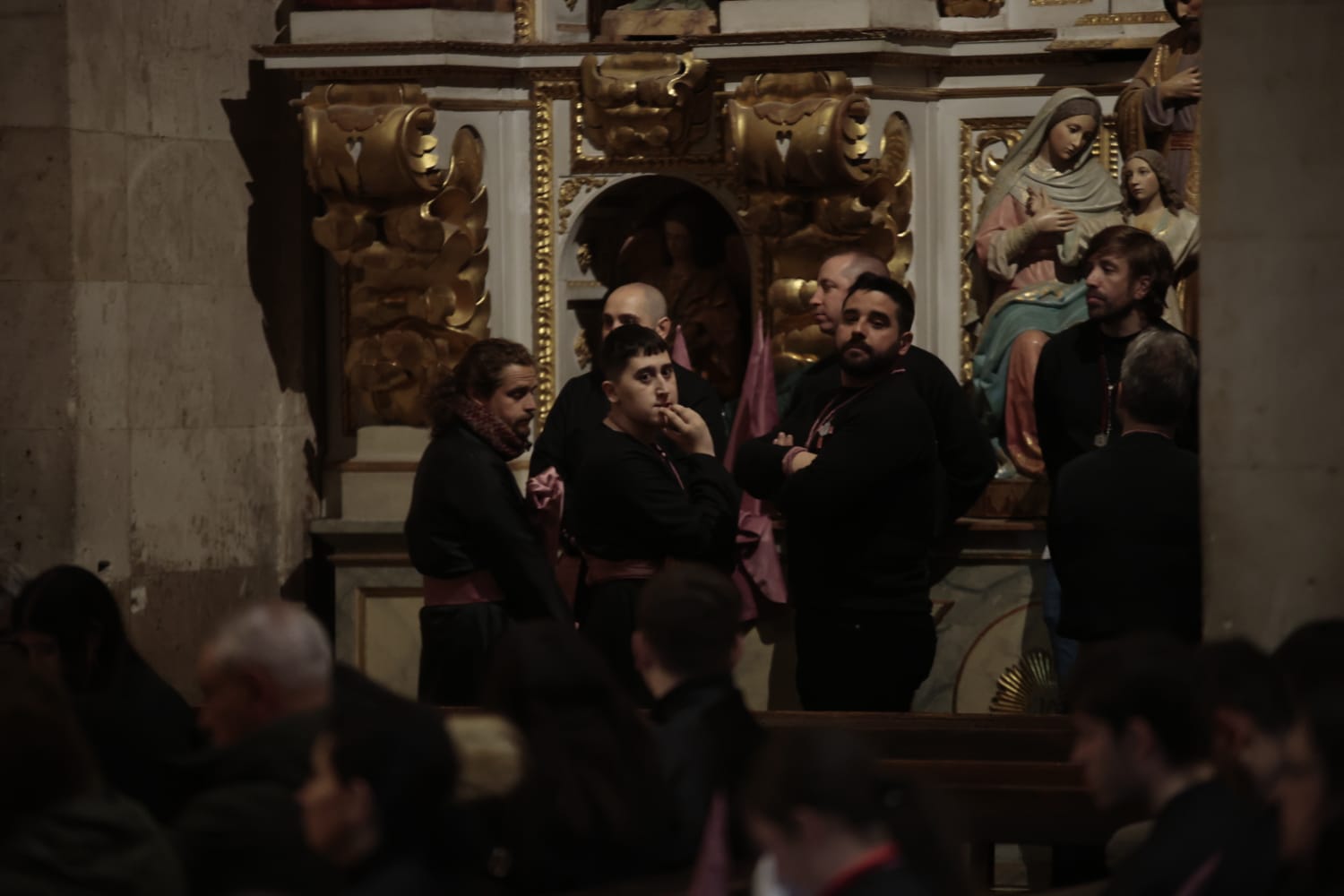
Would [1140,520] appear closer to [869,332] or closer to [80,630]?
[869,332]

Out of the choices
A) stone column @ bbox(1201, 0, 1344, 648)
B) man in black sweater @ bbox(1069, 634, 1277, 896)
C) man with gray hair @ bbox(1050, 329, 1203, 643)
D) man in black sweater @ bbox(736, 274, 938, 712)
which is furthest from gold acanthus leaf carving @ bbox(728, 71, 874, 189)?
man in black sweater @ bbox(1069, 634, 1277, 896)

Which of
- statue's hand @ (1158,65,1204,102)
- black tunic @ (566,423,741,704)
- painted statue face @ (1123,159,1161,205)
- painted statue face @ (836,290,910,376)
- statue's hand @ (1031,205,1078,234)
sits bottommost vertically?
black tunic @ (566,423,741,704)

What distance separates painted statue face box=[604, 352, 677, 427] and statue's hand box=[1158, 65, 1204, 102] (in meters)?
2.15

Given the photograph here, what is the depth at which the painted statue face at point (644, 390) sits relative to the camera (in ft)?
23.4

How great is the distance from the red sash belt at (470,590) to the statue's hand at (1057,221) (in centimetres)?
229

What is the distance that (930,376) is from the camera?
25.5ft

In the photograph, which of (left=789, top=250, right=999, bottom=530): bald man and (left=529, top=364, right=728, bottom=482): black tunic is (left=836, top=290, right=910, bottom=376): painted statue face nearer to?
→ (left=789, top=250, right=999, bottom=530): bald man

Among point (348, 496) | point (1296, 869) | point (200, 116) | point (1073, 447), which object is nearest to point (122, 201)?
point (200, 116)

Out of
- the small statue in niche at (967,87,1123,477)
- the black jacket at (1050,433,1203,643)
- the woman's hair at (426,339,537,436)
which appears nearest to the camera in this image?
the black jacket at (1050,433,1203,643)

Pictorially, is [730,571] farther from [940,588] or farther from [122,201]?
[122,201]

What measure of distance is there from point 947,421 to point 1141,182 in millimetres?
1096

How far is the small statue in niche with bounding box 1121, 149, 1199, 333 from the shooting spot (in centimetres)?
833

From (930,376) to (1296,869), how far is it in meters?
4.20

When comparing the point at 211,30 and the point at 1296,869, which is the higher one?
the point at 211,30
